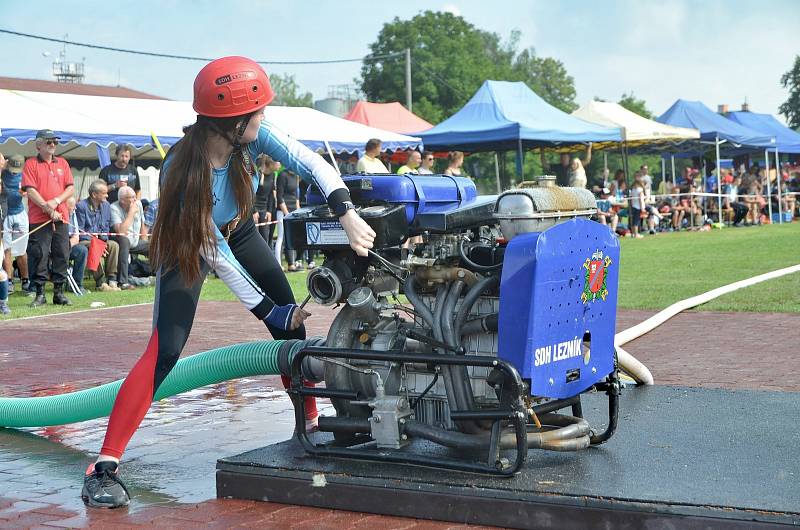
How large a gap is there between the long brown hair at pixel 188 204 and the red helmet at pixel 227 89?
7 cm

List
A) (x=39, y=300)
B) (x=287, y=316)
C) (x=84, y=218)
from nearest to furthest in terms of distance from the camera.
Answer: (x=287, y=316), (x=39, y=300), (x=84, y=218)

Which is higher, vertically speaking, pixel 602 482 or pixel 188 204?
pixel 188 204

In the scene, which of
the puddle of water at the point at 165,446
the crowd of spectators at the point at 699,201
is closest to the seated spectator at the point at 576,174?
the crowd of spectators at the point at 699,201

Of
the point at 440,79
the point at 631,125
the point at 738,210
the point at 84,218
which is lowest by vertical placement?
the point at 738,210

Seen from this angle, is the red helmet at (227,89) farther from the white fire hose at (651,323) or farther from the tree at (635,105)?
the tree at (635,105)

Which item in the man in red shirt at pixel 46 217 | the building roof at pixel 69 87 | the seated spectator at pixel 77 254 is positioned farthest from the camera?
the building roof at pixel 69 87

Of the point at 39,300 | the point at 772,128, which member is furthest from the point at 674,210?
the point at 39,300

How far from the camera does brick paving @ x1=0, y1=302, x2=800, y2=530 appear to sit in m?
4.34

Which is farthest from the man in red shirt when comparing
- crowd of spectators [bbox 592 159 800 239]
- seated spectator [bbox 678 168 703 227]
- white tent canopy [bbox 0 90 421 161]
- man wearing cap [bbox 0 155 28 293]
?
seated spectator [bbox 678 168 703 227]

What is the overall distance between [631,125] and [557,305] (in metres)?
26.9

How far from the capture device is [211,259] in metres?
4.74

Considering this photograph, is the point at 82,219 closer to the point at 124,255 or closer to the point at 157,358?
the point at 124,255

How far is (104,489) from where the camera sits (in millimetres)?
4477

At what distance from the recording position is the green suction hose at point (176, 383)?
203 inches
